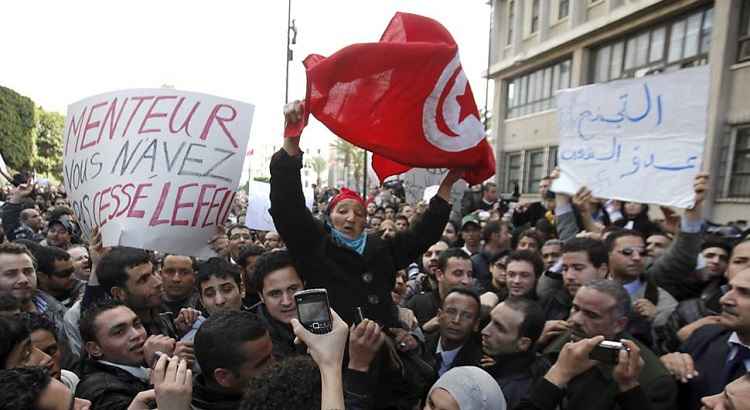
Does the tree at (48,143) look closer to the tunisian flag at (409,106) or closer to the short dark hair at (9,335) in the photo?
the tunisian flag at (409,106)

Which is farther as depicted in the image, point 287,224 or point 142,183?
point 142,183

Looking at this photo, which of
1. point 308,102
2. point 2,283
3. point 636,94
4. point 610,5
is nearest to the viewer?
point 308,102

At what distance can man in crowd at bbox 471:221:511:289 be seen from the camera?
205 inches

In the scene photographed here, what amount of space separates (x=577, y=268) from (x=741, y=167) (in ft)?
33.7

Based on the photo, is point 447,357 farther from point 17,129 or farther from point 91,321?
point 17,129

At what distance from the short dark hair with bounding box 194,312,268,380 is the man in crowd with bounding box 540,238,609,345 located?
1922 millimetres

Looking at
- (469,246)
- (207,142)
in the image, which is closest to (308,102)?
(207,142)

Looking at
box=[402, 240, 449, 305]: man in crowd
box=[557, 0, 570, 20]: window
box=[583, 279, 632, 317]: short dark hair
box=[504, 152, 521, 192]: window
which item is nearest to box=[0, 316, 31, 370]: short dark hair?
box=[583, 279, 632, 317]: short dark hair

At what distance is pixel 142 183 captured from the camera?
3107 mm

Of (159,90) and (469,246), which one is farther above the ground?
(159,90)

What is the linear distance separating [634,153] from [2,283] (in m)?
4.47

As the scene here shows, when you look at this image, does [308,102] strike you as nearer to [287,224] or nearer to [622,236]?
[287,224]

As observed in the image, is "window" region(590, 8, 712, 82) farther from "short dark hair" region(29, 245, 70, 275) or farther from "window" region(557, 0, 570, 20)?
"short dark hair" region(29, 245, 70, 275)

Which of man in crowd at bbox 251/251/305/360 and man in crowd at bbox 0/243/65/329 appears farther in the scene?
man in crowd at bbox 0/243/65/329
